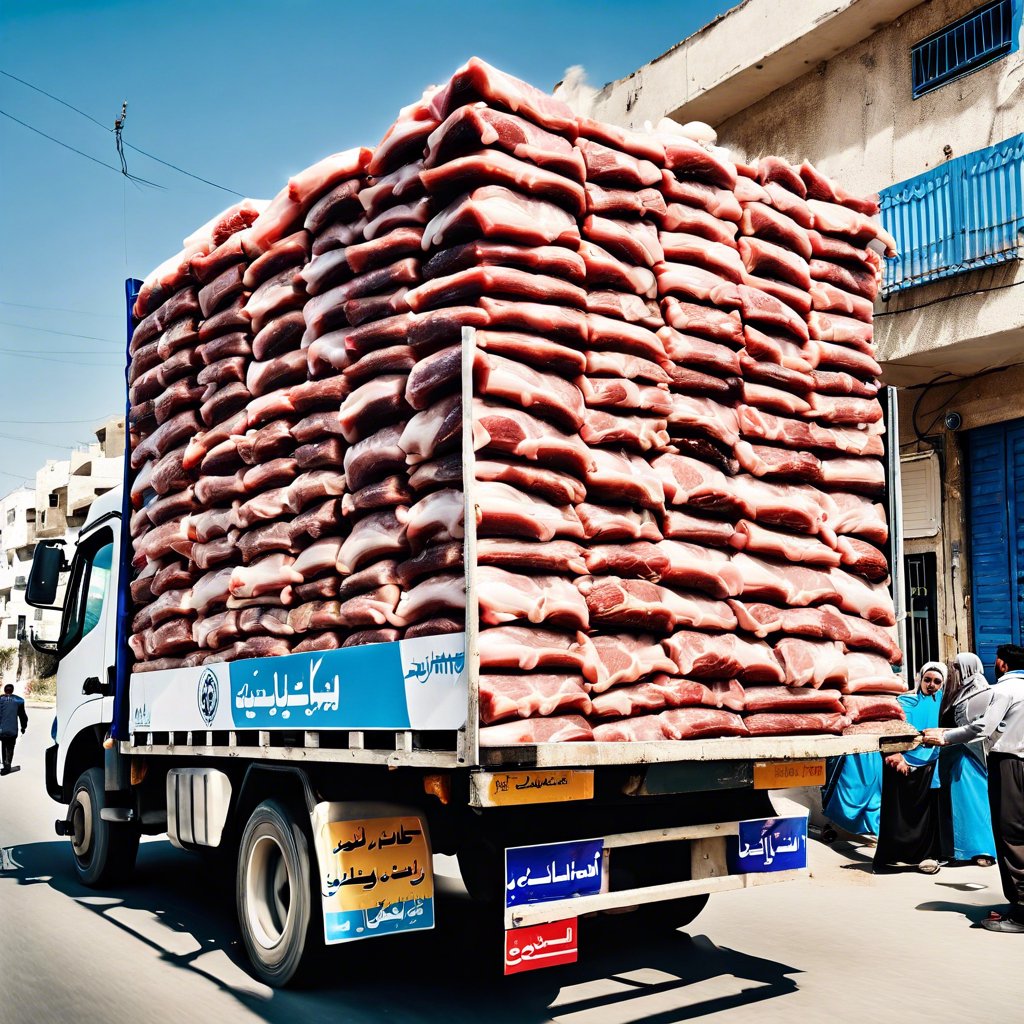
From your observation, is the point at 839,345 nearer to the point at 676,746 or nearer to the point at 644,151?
the point at 644,151

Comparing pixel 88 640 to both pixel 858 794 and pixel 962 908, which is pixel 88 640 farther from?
pixel 858 794

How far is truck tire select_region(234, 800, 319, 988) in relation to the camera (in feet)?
16.3

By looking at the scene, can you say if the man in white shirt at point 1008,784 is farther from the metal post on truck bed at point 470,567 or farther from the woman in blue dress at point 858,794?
the metal post on truck bed at point 470,567

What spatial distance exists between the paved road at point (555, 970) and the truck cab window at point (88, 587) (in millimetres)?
1797

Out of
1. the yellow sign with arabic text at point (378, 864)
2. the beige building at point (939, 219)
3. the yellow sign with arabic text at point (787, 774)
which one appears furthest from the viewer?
the beige building at point (939, 219)

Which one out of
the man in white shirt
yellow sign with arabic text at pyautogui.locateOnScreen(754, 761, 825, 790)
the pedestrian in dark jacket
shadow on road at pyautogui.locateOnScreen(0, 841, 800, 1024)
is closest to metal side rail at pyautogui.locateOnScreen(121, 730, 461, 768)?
shadow on road at pyautogui.locateOnScreen(0, 841, 800, 1024)

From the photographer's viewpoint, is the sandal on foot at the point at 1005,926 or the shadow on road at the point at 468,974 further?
the sandal on foot at the point at 1005,926

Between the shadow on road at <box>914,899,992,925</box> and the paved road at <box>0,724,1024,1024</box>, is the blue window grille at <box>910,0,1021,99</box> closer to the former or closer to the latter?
the paved road at <box>0,724,1024,1024</box>

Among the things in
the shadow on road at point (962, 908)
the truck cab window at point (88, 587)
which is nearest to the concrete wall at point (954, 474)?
the shadow on road at point (962, 908)

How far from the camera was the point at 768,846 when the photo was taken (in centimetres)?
514

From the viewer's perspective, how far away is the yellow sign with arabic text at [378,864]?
4.68 metres

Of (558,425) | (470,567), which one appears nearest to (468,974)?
(470,567)

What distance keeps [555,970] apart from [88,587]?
4486 mm

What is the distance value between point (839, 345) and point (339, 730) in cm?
321
